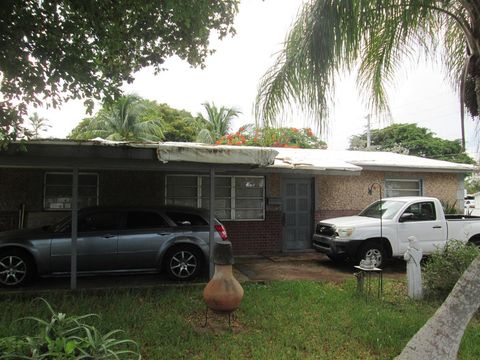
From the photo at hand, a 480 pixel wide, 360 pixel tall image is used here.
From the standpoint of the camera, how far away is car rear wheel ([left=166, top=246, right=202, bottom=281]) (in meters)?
8.51

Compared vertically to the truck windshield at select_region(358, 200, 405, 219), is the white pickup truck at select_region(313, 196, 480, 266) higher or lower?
lower

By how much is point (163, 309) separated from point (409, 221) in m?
6.50

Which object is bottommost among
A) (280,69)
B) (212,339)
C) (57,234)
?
(212,339)

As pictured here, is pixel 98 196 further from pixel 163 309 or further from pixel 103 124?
pixel 103 124

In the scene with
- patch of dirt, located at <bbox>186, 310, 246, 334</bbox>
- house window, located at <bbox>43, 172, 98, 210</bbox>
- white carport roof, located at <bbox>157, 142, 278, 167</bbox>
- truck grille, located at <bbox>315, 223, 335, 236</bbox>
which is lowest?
patch of dirt, located at <bbox>186, 310, 246, 334</bbox>

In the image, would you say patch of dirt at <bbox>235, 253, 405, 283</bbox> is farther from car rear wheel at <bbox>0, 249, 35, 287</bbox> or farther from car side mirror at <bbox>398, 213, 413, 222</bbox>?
car rear wheel at <bbox>0, 249, 35, 287</bbox>

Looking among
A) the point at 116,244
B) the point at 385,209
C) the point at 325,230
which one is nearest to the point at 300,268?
the point at 325,230

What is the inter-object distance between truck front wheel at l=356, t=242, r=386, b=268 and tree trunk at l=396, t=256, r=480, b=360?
5.74 metres

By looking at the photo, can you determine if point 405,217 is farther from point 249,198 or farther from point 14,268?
point 14,268

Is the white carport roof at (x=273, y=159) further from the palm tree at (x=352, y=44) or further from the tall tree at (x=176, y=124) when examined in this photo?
the tall tree at (x=176, y=124)

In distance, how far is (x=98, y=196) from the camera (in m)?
11.3

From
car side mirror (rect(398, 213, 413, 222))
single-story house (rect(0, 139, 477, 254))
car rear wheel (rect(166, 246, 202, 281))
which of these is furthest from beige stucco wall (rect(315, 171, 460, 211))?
car rear wheel (rect(166, 246, 202, 281))

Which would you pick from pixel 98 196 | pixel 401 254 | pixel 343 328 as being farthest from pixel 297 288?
pixel 98 196

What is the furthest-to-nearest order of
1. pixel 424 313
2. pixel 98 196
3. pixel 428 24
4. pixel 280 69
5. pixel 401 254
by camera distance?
pixel 98 196 < pixel 401 254 < pixel 424 313 < pixel 428 24 < pixel 280 69
